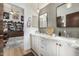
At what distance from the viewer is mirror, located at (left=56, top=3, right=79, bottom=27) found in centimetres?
192

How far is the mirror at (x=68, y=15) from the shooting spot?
192 cm

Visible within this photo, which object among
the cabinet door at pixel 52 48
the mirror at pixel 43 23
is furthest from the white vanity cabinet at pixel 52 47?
the mirror at pixel 43 23

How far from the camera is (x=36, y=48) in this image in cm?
210

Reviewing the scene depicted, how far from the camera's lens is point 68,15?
1966 millimetres

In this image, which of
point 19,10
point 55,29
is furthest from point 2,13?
point 55,29

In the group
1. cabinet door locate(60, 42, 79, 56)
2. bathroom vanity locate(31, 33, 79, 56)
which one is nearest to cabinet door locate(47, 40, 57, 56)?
bathroom vanity locate(31, 33, 79, 56)

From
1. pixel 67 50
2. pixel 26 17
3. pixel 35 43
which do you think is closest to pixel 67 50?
pixel 67 50

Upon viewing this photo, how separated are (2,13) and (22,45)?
23.4 inches

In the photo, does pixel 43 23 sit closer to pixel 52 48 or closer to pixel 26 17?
pixel 26 17

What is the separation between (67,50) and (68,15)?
1.73 ft

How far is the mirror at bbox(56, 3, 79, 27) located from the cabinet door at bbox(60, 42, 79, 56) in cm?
30

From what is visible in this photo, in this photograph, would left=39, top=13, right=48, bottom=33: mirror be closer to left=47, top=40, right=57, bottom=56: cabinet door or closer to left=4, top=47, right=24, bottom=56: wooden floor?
left=47, top=40, right=57, bottom=56: cabinet door

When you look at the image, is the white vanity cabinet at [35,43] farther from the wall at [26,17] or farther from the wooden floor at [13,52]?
the wooden floor at [13,52]

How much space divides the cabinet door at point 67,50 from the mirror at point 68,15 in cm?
30
